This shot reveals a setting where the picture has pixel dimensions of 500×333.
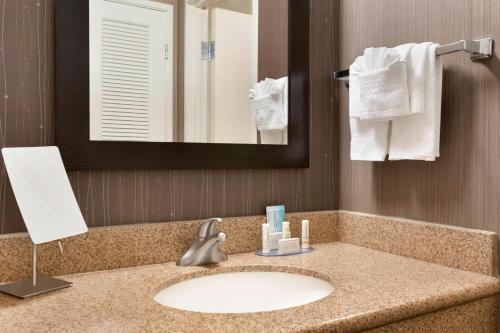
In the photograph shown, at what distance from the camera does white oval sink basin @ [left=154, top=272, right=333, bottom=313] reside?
1.14 metres

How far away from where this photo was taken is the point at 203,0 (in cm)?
134

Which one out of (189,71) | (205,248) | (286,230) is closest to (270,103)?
(189,71)

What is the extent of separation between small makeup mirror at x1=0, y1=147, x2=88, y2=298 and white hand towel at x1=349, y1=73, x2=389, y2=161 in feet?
2.82

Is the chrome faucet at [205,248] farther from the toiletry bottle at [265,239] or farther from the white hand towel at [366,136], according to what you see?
the white hand towel at [366,136]

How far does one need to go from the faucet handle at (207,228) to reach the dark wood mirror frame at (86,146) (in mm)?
176

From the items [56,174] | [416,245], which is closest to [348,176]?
[416,245]

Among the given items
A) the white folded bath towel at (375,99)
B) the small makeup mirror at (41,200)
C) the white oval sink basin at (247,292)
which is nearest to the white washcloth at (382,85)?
the white folded bath towel at (375,99)

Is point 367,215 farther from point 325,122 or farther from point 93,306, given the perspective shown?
point 93,306

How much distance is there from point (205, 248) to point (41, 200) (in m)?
0.45

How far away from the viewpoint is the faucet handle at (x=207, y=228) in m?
1.23

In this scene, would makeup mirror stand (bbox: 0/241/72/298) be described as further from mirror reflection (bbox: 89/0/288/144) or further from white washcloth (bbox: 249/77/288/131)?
white washcloth (bbox: 249/77/288/131)


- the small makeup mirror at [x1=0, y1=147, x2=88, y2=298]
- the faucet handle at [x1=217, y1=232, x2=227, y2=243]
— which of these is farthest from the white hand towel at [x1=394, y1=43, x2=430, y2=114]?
the small makeup mirror at [x1=0, y1=147, x2=88, y2=298]

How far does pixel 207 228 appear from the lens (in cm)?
124

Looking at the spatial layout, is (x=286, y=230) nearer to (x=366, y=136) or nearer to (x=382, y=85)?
(x=366, y=136)
